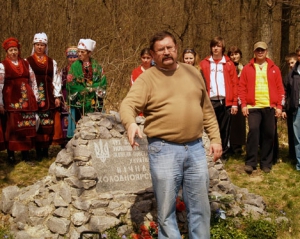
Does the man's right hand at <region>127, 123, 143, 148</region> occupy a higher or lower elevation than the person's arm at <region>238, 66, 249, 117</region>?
lower

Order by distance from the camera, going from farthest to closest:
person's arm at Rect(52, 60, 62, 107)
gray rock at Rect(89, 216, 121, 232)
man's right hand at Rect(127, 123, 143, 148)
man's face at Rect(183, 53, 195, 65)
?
person's arm at Rect(52, 60, 62, 107)
man's face at Rect(183, 53, 195, 65)
gray rock at Rect(89, 216, 121, 232)
man's right hand at Rect(127, 123, 143, 148)

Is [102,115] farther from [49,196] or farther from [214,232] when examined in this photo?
[214,232]

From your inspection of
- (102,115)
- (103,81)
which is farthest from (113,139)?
(103,81)

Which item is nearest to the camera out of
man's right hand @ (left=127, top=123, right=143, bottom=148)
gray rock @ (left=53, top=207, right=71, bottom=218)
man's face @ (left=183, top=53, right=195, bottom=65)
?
man's right hand @ (left=127, top=123, right=143, bottom=148)

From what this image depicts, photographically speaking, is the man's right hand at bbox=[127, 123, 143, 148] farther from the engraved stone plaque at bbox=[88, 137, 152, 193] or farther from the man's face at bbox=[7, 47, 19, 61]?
the man's face at bbox=[7, 47, 19, 61]

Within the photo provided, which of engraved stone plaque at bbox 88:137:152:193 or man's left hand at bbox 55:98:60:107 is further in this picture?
man's left hand at bbox 55:98:60:107

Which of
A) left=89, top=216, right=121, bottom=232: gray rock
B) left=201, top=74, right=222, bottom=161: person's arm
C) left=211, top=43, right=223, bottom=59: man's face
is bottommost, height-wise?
left=89, top=216, right=121, bottom=232: gray rock

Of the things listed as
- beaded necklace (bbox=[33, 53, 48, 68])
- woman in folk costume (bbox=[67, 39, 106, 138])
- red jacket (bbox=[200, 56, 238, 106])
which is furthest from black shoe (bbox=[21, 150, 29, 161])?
red jacket (bbox=[200, 56, 238, 106])

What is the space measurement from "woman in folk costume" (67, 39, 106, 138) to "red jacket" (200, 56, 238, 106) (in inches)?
64.7

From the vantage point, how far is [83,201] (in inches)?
206

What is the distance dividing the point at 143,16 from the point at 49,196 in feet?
37.2

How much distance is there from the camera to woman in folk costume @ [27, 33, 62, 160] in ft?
25.2

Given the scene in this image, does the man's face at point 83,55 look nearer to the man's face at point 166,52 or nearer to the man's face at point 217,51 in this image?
the man's face at point 217,51

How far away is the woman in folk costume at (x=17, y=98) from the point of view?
739cm
